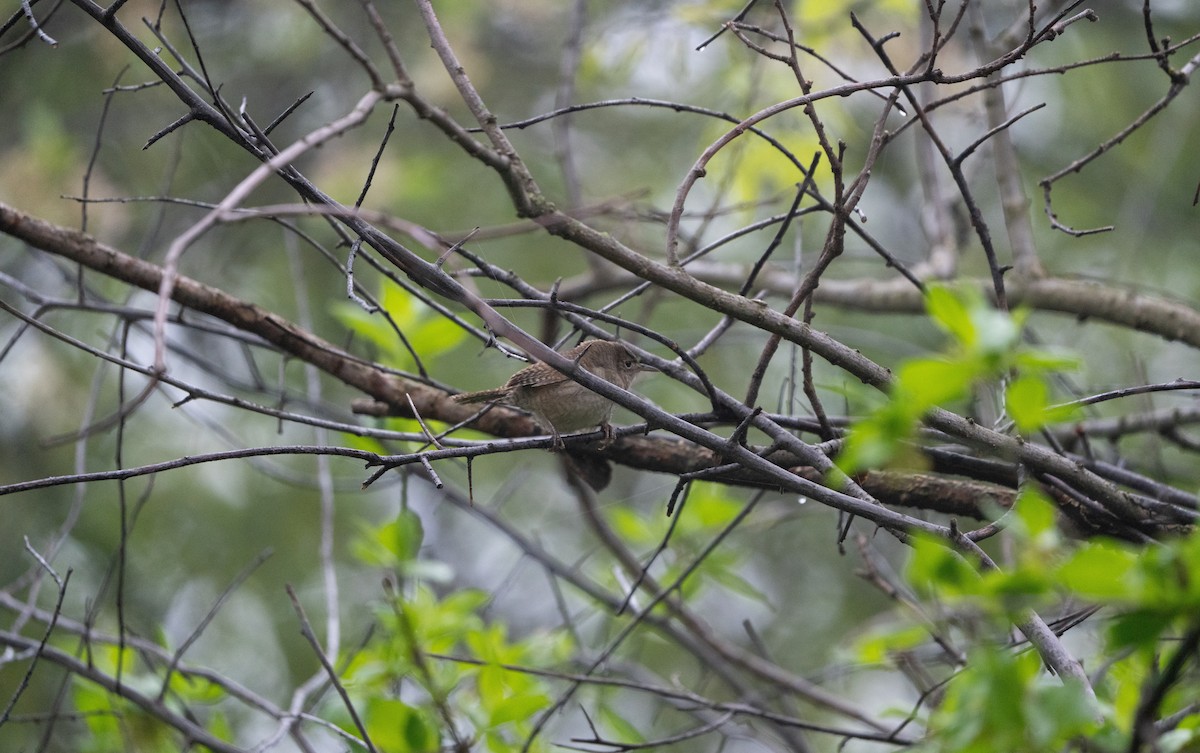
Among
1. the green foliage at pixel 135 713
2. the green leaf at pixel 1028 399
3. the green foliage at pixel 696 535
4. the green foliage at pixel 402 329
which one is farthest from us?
the green foliage at pixel 696 535

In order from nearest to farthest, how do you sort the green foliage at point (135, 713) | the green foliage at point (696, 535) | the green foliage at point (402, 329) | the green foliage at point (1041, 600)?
the green foliage at point (1041, 600), the green foliage at point (135, 713), the green foliage at point (402, 329), the green foliage at point (696, 535)

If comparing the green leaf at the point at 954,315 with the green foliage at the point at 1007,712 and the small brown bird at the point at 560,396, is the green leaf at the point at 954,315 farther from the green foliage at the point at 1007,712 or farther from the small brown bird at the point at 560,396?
Result: the small brown bird at the point at 560,396

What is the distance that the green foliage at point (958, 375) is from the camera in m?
1.11

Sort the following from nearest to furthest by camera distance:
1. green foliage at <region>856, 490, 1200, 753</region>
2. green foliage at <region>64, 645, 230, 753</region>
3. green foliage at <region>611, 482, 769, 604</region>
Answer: green foliage at <region>856, 490, 1200, 753</region> < green foliage at <region>64, 645, 230, 753</region> < green foliage at <region>611, 482, 769, 604</region>

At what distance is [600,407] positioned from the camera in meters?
3.99

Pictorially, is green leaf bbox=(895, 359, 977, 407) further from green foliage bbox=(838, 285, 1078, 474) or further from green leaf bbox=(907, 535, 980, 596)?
green leaf bbox=(907, 535, 980, 596)

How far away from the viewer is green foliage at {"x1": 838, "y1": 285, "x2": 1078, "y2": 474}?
111cm

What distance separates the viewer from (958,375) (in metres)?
1.10

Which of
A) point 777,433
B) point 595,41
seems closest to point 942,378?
point 777,433

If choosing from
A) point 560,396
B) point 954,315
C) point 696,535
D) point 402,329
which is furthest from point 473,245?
point 954,315

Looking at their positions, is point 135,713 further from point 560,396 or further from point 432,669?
point 560,396

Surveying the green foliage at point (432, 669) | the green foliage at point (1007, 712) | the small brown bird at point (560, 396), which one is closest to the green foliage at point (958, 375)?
the green foliage at point (1007, 712)

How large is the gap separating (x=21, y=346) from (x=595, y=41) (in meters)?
3.88

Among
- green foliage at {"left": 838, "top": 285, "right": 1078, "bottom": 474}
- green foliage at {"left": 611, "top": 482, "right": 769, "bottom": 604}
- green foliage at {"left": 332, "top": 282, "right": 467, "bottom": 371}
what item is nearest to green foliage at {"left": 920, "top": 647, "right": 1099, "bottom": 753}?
green foliage at {"left": 838, "top": 285, "right": 1078, "bottom": 474}
